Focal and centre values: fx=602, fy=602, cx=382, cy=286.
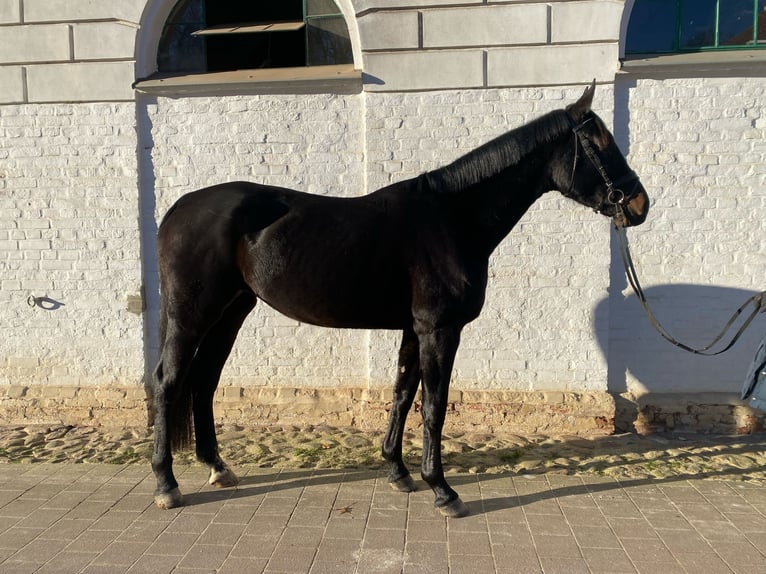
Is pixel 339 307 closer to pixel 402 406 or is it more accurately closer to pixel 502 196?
pixel 402 406

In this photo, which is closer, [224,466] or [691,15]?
[224,466]

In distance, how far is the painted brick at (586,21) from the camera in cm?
496

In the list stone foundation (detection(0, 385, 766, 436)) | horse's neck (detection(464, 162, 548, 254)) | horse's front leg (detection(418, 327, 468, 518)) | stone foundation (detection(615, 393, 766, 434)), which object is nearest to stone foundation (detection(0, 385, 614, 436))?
stone foundation (detection(0, 385, 766, 436))

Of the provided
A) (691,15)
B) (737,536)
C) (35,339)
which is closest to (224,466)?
(35,339)

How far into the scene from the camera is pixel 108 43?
5348mm

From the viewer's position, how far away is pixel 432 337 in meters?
3.56

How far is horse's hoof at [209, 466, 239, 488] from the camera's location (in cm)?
395

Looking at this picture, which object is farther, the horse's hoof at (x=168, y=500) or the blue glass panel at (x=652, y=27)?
the blue glass panel at (x=652, y=27)

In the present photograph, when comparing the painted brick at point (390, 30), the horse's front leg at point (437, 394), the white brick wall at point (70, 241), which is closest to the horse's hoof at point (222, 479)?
the horse's front leg at point (437, 394)

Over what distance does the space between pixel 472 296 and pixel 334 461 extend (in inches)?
69.8

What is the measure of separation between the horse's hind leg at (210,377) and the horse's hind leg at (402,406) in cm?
105

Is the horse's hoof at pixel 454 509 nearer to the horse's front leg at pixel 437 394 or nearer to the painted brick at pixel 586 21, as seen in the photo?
the horse's front leg at pixel 437 394

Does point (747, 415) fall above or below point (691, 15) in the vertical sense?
below

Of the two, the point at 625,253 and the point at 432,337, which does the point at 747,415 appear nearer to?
the point at 625,253
